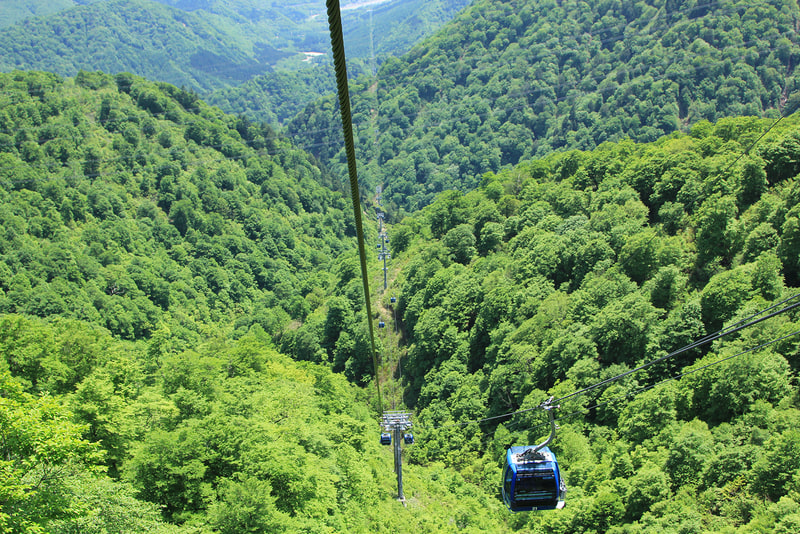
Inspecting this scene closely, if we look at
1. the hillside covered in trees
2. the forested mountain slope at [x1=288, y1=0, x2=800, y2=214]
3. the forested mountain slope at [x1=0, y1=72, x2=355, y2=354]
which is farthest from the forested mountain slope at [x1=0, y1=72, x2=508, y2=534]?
the forested mountain slope at [x1=288, y1=0, x2=800, y2=214]

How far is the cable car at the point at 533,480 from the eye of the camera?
Result: 1861 cm

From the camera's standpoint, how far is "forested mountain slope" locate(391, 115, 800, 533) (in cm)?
3036

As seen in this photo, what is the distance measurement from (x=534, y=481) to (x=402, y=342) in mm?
55686

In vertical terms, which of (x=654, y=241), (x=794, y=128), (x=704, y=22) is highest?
(x=704, y=22)

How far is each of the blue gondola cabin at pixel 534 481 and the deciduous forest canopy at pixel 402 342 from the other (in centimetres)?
171

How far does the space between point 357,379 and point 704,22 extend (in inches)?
6535

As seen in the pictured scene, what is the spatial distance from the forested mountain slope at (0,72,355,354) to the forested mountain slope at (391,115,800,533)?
42.4 metres

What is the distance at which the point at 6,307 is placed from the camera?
258ft

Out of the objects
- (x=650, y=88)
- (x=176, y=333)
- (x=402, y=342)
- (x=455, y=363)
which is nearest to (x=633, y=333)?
(x=455, y=363)

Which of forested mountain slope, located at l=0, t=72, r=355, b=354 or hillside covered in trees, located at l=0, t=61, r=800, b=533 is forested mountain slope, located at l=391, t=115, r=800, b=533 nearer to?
hillside covered in trees, located at l=0, t=61, r=800, b=533

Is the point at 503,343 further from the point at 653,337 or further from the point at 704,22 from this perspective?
the point at 704,22

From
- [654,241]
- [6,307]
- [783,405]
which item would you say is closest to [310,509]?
[783,405]

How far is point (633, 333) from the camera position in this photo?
43.2 meters

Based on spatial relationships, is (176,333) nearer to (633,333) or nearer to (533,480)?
(633,333)
